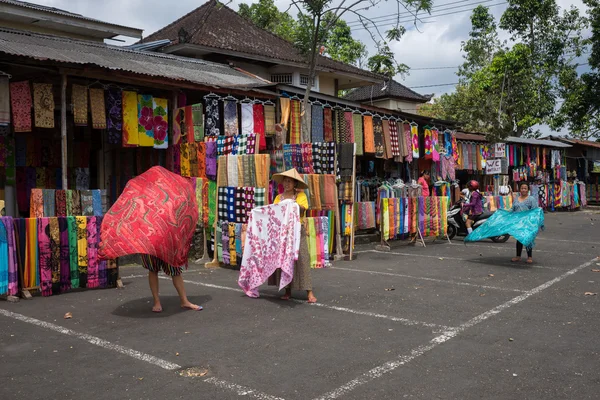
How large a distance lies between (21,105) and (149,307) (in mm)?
4321

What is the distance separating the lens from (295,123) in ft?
41.2

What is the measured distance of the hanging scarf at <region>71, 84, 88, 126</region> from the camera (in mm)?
9422

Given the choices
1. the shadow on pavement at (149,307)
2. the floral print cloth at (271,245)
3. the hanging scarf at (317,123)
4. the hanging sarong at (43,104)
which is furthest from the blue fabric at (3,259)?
the hanging scarf at (317,123)

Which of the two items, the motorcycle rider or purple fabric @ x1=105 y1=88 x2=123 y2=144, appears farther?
the motorcycle rider

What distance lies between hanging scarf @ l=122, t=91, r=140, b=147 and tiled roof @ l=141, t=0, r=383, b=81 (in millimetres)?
7076

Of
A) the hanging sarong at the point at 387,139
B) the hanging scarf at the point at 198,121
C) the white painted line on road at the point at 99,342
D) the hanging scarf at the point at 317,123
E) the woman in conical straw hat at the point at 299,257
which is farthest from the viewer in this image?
the hanging sarong at the point at 387,139

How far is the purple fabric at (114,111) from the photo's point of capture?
32.5 feet

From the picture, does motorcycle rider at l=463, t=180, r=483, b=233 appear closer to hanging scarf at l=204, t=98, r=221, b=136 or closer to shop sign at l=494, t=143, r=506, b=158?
shop sign at l=494, t=143, r=506, b=158

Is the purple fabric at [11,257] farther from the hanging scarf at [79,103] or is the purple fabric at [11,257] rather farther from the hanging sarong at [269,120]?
the hanging sarong at [269,120]

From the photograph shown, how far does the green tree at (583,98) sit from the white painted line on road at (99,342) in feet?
107

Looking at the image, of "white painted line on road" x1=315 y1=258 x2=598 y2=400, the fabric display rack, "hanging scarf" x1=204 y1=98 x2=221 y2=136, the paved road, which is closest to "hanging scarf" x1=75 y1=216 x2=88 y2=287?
the fabric display rack

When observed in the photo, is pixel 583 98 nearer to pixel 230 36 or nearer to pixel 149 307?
pixel 230 36

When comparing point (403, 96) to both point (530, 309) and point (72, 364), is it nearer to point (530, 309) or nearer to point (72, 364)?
point (530, 309)

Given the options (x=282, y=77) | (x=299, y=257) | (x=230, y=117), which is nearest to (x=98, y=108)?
(x=230, y=117)
